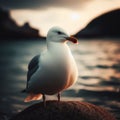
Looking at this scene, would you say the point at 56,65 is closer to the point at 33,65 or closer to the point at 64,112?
the point at 33,65

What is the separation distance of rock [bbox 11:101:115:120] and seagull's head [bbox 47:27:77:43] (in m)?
0.91

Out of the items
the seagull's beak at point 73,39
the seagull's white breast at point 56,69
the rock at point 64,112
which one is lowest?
the rock at point 64,112

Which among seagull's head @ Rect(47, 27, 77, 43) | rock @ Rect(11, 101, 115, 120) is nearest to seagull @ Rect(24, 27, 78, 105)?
seagull's head @ Rect(47, 27, 77, 43)

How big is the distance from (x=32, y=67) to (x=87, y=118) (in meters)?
0.98

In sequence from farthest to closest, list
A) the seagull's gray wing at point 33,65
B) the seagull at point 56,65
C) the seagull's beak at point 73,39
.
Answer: the seagull's gray wing at point 33,65
the seagull at point 56,65
the seagull's beak at point 73,39

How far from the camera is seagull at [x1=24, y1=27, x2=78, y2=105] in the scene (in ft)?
22.3

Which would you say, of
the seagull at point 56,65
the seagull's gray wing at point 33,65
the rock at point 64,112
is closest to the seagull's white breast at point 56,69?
the seagull at point 56,65

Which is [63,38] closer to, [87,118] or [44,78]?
[44,78]

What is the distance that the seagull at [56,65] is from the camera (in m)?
6.79

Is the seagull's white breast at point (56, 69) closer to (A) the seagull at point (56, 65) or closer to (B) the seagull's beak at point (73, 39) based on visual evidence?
(A) the seagull at point (56, 65)

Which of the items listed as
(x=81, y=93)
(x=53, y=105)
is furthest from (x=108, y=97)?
(x=53, y=105)

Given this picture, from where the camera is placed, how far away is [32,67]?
7211 millimetres

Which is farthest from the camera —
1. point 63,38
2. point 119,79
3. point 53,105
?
point 119,79

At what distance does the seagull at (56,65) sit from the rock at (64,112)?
249 mm
